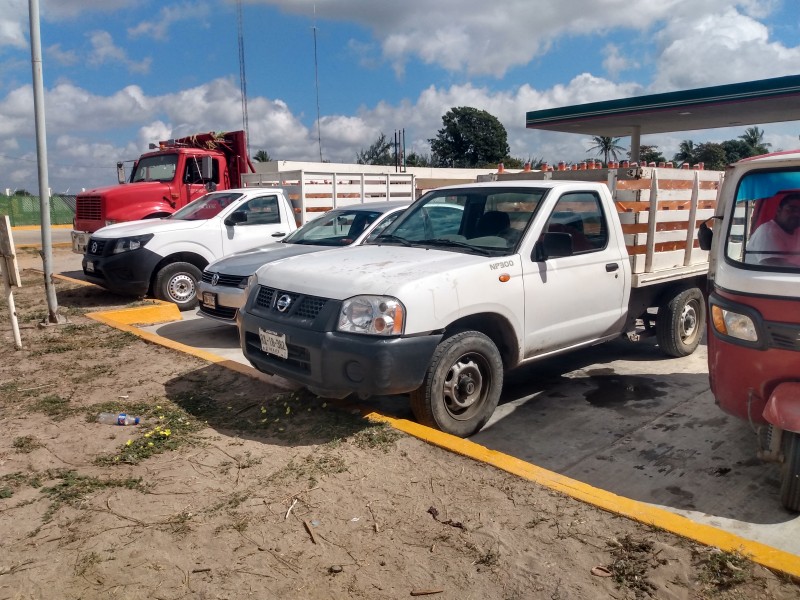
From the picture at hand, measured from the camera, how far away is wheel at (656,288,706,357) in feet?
22.5

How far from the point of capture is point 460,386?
15.4ft

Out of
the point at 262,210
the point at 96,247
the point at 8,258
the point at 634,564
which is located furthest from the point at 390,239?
the point at 96,247

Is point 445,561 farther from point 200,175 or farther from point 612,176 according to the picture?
point 200,175

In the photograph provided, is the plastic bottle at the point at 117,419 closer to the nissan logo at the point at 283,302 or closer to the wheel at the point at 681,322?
the nissan logo at the point at 283,302

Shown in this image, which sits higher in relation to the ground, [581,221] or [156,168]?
[156,168]

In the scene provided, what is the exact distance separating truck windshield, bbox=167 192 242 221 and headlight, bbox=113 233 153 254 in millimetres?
819

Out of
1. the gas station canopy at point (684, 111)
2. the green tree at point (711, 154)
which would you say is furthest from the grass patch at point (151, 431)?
the green tree at point (711, 154)

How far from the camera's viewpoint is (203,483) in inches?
155

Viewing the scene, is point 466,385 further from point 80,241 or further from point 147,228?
point 80,241

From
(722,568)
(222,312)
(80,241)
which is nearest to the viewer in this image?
(722,568)

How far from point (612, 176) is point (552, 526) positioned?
3830 millimetres

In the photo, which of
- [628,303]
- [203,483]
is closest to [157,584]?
[203,483]

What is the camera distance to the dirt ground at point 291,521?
9.74 ft

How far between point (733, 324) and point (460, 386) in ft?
5.94
